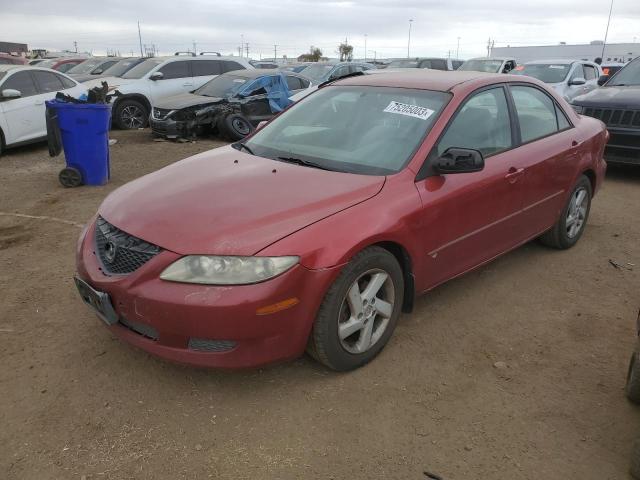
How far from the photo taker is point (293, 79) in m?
12.4

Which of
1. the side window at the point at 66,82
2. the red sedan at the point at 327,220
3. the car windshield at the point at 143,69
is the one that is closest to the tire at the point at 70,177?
the side window at the point at 66,82

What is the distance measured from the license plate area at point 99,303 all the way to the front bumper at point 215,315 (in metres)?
0.03

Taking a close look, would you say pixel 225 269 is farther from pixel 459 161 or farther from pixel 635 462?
pixel 635 462

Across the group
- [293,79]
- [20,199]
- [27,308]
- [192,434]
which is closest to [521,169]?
[192,434]

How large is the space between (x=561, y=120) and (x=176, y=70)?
410 inches

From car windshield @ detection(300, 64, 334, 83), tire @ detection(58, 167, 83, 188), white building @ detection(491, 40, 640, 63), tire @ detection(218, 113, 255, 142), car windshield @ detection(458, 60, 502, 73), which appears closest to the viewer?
tire @ detection(58, 167, 83, 188)

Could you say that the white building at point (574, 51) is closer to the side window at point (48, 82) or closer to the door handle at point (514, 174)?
the side window at point (48, 82)

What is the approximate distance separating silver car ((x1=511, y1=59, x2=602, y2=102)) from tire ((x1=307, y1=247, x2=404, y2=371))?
1003 cm

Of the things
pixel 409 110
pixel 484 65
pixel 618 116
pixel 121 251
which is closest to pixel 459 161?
pixel 409 110

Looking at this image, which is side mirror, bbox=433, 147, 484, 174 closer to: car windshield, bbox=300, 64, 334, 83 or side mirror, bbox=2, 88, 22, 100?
side mirror, bbox=2, 88, 22, 100

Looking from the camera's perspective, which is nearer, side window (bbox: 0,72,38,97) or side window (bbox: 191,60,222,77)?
side window (bbox: 0,72,38,97)

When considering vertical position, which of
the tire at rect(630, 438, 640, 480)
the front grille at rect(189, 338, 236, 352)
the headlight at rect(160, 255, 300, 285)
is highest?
the headlight at rect(160, 255, 300, 285)

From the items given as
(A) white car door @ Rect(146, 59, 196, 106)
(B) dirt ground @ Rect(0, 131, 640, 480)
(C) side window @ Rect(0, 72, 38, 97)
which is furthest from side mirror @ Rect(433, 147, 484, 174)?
(A) white car door @ Rect(146, 59, 196, 106)

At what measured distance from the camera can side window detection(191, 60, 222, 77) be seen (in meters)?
13.0
